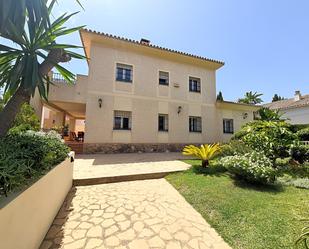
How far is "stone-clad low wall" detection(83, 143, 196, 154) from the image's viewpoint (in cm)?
1075

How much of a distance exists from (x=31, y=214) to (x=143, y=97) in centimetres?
1034

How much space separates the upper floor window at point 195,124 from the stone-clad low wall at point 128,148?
1.79m

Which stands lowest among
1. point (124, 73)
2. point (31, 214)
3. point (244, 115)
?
point (31, 214)

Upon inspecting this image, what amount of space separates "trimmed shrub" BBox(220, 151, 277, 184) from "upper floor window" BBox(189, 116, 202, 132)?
789 centimetres

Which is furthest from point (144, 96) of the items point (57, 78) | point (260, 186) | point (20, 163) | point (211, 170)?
point (20, 163)

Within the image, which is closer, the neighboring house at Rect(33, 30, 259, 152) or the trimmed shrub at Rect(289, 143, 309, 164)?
the trimmed shrub at Rect(289, 143, 309, 164)

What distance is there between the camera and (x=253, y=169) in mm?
5039

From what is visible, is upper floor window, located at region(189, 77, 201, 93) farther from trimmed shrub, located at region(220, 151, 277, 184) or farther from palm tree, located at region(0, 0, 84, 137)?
palm tree, located at region(0, 0, 84, 137)

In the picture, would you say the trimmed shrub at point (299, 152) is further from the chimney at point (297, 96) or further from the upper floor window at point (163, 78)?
the chimney at point (297, 96)

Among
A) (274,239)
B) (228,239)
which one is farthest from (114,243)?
(274,239)

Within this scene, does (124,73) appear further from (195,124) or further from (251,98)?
(251,98)

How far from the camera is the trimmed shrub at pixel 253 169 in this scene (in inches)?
194

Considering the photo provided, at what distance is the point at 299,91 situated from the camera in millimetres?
27281

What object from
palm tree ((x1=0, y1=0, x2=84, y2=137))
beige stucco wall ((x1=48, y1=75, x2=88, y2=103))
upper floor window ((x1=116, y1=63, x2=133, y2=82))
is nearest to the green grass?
palm tree ((x1=0, y1=0, x2=84, y2=137))
